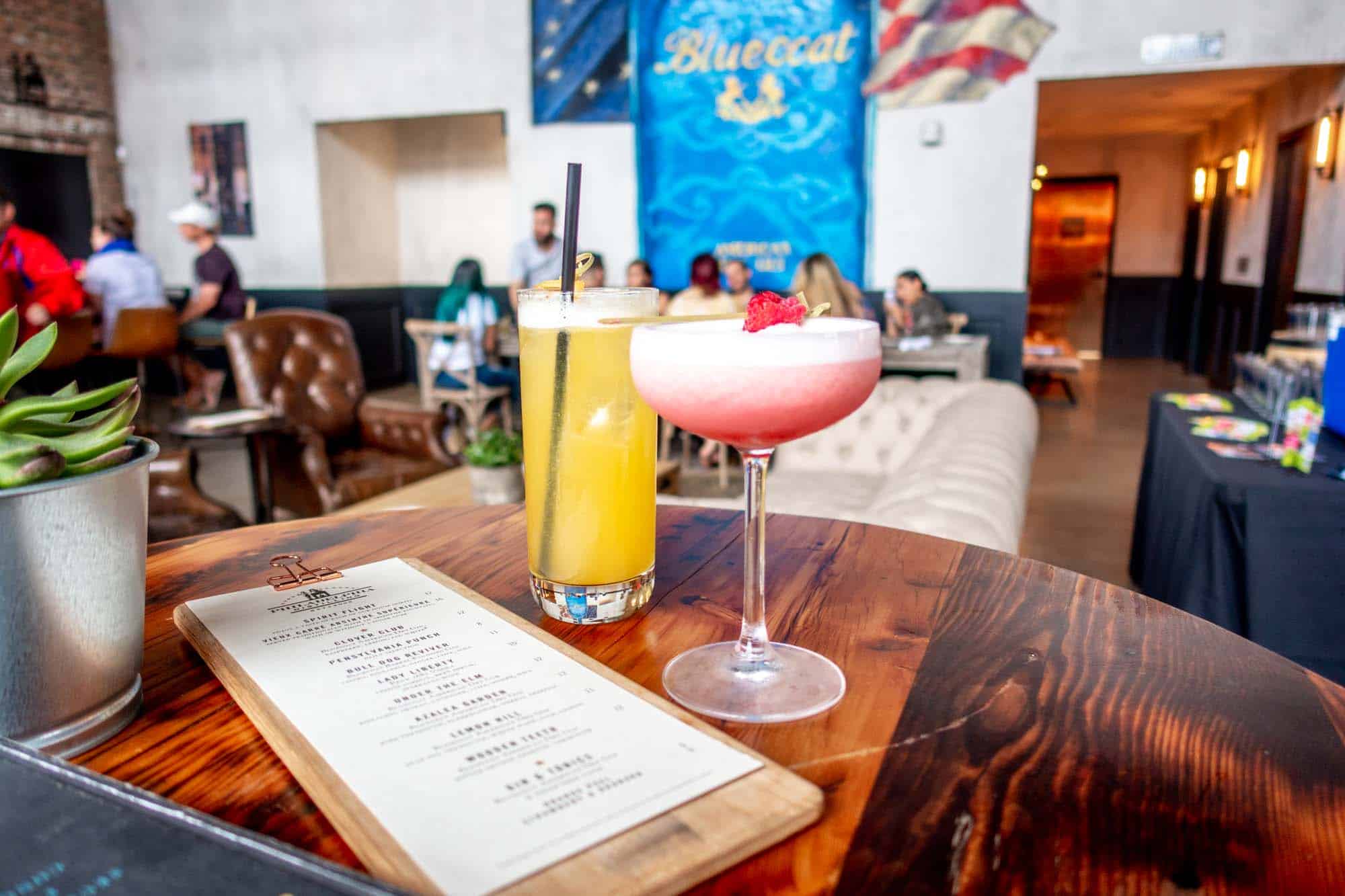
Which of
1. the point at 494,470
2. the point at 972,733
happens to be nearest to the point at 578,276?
the point at 972,733

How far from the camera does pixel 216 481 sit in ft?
16.6

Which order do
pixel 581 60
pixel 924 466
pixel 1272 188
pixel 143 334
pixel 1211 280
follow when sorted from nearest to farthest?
pixel 924 466, pixel 143 334, pixel 581 60, pixel 1272 188, pixel 1211 280

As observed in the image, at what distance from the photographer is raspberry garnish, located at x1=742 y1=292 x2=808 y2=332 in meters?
0.65

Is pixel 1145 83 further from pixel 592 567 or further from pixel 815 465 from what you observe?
pixel 592 567

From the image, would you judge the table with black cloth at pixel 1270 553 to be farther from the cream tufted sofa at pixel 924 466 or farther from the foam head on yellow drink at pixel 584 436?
the foam head on yellow drink at pixel 584 436

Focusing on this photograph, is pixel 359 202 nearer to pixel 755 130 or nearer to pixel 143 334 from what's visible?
pixel 143 334

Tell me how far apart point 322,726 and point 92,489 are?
0.63ft

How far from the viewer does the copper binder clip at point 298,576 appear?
0.82m

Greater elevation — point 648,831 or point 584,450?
point 584,450

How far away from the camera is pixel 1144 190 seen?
434 inches

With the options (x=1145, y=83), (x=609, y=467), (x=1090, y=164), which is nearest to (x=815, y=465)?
(x=609, y=467)

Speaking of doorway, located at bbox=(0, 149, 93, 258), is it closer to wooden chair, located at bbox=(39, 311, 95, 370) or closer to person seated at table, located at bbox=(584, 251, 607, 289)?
wooden chair, located at bbox=(39, 311, 95, 370)

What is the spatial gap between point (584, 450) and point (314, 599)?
269 millimetres

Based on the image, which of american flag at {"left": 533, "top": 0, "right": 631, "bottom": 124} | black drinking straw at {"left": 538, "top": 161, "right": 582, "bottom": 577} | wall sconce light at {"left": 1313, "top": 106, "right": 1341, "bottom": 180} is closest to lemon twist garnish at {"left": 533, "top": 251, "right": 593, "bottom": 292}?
black drinking straw at {"left": 538, "top": 161, "right": 582, "bottom": 577}
